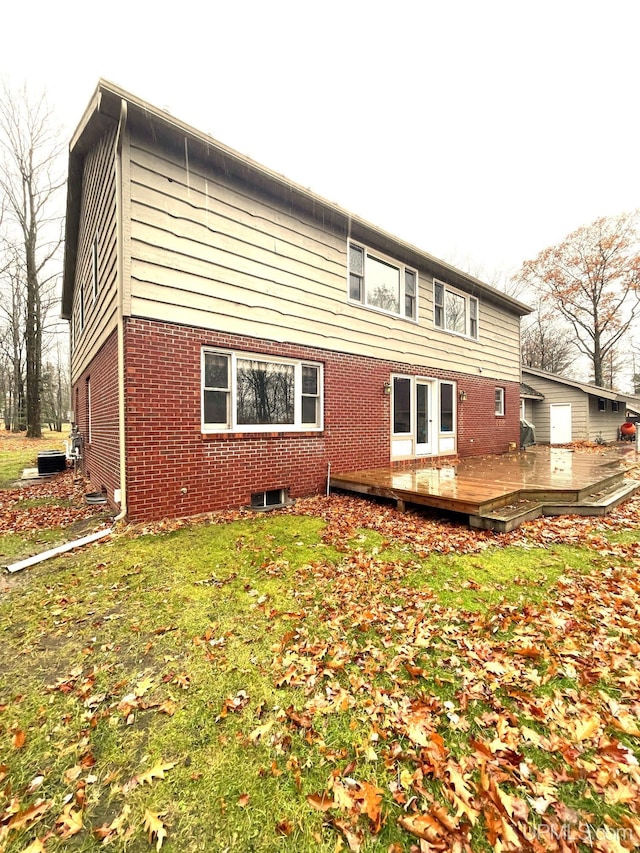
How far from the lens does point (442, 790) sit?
176cm

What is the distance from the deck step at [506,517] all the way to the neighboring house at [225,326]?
3319mm

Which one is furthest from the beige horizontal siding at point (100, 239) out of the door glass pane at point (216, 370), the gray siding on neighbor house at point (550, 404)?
the gray siding on neighbor house at point (550, 404)

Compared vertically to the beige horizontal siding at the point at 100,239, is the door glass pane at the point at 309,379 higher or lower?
lower

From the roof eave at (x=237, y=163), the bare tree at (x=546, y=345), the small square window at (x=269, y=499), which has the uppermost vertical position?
the bare tree at (x=546, y=345)

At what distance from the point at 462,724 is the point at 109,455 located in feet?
20.9

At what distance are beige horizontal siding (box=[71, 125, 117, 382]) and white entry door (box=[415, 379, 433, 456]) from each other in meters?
7.53

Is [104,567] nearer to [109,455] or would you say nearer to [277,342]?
[109,455]

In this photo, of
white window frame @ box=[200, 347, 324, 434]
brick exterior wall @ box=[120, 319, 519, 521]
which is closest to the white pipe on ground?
brick exterior wall @ box=[120, 319, 519, 521]

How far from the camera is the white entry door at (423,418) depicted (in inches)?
406

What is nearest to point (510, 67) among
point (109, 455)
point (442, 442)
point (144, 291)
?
point (442, 442)

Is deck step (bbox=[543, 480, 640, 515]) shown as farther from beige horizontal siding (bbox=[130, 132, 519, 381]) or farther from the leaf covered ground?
beige horizontal siding (bbox=[130, 132, 519, 381])

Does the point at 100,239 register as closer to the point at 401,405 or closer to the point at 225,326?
the point at 225,326

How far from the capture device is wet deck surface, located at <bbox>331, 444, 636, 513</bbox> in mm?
5887

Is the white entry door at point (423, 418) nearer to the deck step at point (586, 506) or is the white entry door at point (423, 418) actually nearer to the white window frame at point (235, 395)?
the white window frame at point (235, 395)
